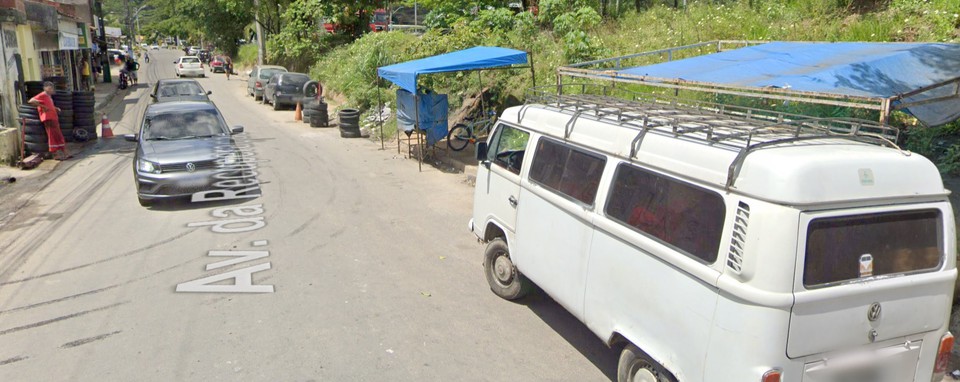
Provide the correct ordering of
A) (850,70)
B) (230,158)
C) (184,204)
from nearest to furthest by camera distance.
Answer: (850,70) → (184,204) → (230,158)

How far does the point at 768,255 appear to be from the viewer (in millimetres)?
3461

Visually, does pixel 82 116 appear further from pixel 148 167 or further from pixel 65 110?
pixel 148 167

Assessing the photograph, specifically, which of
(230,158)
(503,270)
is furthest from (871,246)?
(230,158)

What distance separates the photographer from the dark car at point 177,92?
20.0 m

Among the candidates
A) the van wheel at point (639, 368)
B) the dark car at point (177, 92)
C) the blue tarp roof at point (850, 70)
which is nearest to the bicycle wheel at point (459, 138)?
the blue tarp roof at point (850, 70)

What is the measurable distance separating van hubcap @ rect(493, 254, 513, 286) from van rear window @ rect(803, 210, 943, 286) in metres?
3.42

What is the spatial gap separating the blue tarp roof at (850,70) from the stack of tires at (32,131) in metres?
13.0

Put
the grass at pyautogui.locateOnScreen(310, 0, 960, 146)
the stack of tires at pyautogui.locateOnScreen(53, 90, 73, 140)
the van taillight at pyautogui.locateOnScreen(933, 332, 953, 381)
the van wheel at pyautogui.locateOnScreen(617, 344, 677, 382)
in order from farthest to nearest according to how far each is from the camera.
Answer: the stack of tires at pyautogui.locateOnScreen(53, 90, 73, 140) → the grass at pyautogui.locateOnScreen(310, 0, 960, 146) → the van wheel at pyautogui.locateOnScreen(617, 344, 677, 382) → the van taillight at pyautogui.locateOnScreen(933, 332, 953, 381)

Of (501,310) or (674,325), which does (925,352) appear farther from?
(501,310)

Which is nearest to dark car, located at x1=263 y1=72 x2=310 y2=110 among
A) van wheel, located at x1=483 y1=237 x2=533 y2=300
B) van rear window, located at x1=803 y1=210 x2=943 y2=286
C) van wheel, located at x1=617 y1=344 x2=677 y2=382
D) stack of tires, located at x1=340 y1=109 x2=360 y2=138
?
stack of tires, located at x1=340 y1=109 x2=360 y2=138

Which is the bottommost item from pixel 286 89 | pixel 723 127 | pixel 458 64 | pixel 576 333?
pixel 576 333

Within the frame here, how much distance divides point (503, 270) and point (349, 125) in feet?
42.0

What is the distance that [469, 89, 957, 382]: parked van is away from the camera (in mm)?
3494

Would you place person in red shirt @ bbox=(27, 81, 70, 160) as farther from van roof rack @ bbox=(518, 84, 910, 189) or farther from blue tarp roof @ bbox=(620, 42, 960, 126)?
blue tarp roof @ bbox=(620, 42, 960, 126)
